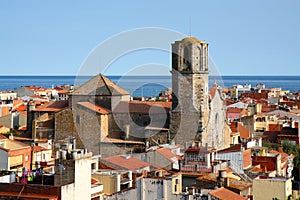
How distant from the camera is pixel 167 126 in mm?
39281

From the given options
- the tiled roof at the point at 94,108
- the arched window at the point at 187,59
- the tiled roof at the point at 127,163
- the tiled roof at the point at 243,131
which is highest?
the arched window at the point at 187,59

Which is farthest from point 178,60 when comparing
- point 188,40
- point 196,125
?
point 196,125

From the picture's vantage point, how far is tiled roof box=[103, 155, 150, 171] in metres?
25.0

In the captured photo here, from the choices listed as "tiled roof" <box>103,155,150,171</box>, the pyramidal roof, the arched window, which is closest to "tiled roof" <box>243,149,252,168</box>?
"tiled roof" <box>103,155,150,171</box>

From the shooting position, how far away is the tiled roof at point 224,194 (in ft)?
61.9

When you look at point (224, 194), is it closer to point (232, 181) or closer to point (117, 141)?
point (232, 181)

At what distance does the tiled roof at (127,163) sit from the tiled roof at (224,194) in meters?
5.96

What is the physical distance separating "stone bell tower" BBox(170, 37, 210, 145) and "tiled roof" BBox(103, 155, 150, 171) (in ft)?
37.9

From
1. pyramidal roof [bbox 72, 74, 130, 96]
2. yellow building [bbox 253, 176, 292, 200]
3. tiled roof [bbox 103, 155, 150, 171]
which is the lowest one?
yellow building [bbox 253, 176, 292, 200]

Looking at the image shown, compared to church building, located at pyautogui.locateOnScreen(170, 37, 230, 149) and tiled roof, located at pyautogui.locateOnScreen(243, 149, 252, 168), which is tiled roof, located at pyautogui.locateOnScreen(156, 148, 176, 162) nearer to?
tiled roof, located at pyautogui.locateOnScreen(243, 149, 252, 168)

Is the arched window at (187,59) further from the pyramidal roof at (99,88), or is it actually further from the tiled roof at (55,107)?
the tiled roof at (55,107)

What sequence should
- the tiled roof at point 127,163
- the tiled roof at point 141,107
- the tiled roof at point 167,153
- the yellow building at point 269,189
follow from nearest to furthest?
1. the yellow building at point 269,189
2. the tiled roof at point 127,163
3. the tiled roof at point 167,153
4. the tiled roof at point 141,107

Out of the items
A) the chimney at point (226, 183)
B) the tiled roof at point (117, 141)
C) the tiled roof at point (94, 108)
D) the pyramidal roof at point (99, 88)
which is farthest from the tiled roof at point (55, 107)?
the chimney at point (226, 183)

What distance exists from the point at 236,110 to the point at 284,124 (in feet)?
33.7
